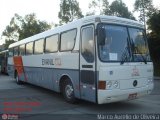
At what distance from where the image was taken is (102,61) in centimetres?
900

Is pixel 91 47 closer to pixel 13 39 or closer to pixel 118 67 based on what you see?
pixel 118 67

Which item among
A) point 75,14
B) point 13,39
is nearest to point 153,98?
point 75,14

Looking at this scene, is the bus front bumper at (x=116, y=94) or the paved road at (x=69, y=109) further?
the paved road at (x=69, y=109)

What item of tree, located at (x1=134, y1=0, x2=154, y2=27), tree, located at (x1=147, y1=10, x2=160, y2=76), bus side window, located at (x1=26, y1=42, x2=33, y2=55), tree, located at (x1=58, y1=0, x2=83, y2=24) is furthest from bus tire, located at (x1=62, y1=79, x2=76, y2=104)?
tree, located at (x1=58, y1=0, x2=83, y2=24)

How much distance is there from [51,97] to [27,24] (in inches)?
2456

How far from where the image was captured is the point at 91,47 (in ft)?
30.8

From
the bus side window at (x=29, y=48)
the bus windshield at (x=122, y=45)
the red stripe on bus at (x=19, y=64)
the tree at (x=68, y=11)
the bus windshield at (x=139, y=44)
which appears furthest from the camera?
the tree at (x=68, y=11)

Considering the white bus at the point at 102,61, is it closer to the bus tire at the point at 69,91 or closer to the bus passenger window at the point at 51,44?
the bus tire at the point at 69,91

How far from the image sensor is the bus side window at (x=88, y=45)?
A: 9359 millimetres

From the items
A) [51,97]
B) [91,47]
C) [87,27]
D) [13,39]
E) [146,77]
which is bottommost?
[51,97]

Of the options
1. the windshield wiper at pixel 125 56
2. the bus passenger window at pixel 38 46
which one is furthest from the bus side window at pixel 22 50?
the windshield wiper at pixel 125 56

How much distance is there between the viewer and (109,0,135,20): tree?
1756 inches

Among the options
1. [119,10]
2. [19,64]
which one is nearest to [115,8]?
[119,10]

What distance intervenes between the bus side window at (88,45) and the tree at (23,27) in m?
60.6
